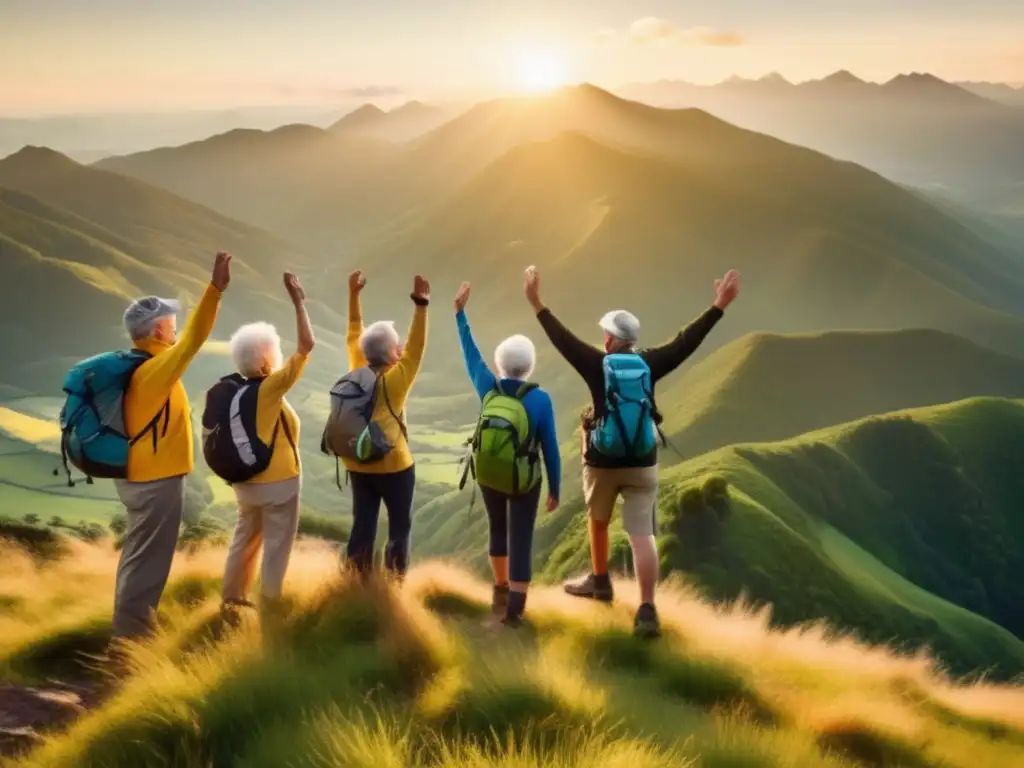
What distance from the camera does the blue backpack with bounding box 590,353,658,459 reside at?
782 cm

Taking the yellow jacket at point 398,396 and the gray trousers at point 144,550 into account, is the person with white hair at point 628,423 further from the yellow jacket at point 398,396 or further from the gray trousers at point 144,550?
the gray trousers at point 144,550

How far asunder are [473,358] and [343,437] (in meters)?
1.65

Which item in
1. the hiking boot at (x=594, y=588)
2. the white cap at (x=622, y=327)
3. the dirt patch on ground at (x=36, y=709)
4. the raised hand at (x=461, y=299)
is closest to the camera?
the dirt patch on ground at (x=36, y=709)

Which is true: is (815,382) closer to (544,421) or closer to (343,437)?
(544,421)

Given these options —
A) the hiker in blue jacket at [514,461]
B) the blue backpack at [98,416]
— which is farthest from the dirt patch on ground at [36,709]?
the hiker in blue jacket at [514,461]

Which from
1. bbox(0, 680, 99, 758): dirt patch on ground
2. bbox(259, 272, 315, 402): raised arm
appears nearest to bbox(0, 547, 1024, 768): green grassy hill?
bbox(0, 680, 99, 758): dirt patch on ground

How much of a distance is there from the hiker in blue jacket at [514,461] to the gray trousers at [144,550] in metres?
2.82

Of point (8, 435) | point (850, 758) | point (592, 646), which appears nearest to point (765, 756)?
point (850, 758)

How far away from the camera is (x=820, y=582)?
48.3 m

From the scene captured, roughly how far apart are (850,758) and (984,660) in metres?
55.8

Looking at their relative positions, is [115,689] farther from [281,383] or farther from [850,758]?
[850,758]

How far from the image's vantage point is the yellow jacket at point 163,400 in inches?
266

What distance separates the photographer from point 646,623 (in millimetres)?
7883

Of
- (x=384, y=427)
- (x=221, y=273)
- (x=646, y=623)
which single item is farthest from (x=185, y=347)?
(x=646, y=623)
